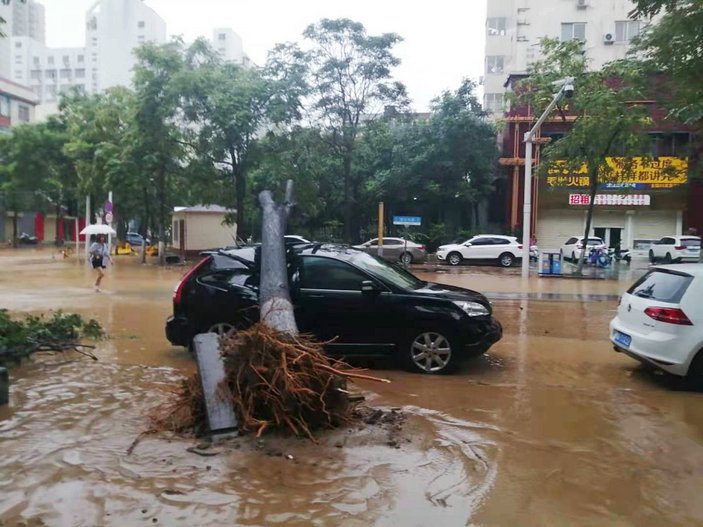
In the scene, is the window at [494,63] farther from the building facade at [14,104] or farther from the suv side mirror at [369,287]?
the suv side mirror at [369,287]

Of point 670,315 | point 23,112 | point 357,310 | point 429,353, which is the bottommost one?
point 429,353

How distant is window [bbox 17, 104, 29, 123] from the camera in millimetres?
55025

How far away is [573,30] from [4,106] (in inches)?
1762

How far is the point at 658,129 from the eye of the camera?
33969 millimetres

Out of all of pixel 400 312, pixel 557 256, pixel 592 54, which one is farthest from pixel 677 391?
pixel 592 54

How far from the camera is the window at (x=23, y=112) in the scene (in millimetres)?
55025

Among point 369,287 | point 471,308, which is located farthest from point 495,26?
point 369,287

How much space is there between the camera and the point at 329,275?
7.62 metres

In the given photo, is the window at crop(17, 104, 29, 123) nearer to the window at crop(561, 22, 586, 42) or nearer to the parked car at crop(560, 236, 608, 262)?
the window at crop(561, 22, 586, 42)

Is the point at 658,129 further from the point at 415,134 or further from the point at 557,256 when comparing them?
the point at 557,256

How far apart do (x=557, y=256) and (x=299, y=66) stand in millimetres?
12047

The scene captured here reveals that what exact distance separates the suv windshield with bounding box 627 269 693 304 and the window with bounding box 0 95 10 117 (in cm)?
5700

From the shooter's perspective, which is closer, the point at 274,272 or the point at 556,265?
the point at 274,272

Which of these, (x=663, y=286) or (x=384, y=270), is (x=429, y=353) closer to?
(x=384, y=270)
